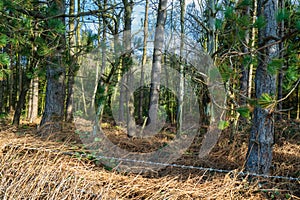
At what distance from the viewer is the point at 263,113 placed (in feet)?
8.14

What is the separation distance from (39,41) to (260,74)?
242cm

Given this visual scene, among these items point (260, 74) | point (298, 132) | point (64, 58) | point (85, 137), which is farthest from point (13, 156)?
point (298, 132)

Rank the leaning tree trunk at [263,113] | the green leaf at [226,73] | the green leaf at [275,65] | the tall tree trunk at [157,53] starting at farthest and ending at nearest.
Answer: the tall tree trunk at [157,53]
the leaning tree trunk at [263,113]
the green leaf at [226,73]
the green leaf at [275,65]

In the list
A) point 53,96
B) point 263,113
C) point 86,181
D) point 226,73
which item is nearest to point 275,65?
point 226,73

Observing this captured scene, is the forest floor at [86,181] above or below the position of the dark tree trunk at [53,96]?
below

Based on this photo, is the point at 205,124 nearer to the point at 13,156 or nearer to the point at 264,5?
the point at 264,5

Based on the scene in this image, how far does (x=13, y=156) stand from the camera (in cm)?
242

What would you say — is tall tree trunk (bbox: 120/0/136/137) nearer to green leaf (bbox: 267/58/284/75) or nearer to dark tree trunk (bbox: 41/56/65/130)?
dark tree trunk (bbox: 41/56/65/130)

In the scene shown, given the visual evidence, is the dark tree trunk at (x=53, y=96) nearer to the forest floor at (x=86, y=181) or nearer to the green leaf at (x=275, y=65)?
the forest floor at (x=86, y=181)

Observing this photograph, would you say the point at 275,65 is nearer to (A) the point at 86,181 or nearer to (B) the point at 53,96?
(A) the point at 86,181

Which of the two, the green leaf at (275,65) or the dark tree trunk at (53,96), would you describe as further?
the dark tree trunk at (53,96)

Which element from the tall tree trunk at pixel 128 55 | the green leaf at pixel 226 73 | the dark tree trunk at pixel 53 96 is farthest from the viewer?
the dark tree trunk at pixel 53 96

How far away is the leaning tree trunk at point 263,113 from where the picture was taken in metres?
2.42

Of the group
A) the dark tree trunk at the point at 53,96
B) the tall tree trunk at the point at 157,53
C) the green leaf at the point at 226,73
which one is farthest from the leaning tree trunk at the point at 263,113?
the dark tree trunk at the point at 53,96
